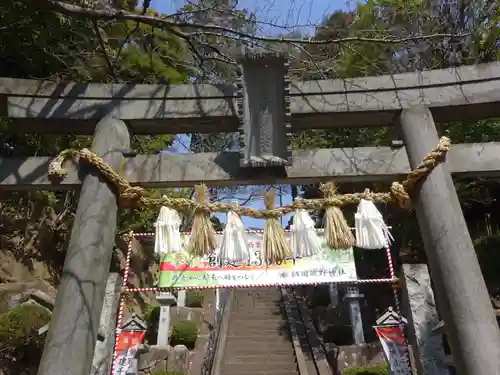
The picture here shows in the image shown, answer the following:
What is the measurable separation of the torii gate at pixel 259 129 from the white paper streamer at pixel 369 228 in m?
0.29

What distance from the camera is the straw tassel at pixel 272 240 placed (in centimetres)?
349

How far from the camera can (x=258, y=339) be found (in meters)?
11.9

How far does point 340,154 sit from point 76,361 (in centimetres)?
253

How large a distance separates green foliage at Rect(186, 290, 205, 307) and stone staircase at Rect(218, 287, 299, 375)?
3.68ft

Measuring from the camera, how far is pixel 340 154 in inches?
147

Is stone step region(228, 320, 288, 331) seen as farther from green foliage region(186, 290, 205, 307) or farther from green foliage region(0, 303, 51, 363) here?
green foliage region(0, 303, 51, 363)

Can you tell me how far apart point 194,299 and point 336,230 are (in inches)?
479

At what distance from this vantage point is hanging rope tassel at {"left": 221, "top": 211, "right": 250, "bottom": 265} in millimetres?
3461

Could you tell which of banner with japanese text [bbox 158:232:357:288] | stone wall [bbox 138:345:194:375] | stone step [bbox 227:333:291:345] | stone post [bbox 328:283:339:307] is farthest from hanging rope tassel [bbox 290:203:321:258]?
stone post [bbox 328:283:339:307]

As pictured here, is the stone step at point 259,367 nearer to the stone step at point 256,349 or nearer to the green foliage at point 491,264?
the stone step at point 256,349

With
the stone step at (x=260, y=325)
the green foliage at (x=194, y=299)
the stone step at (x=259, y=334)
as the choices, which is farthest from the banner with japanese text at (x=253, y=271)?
the green foliage at (x=194, y=299)

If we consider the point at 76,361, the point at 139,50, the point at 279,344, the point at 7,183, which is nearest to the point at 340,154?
the point at 76,361

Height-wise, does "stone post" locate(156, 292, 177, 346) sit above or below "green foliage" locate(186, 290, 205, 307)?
below

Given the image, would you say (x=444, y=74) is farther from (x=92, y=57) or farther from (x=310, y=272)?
(x=92, y=57)
